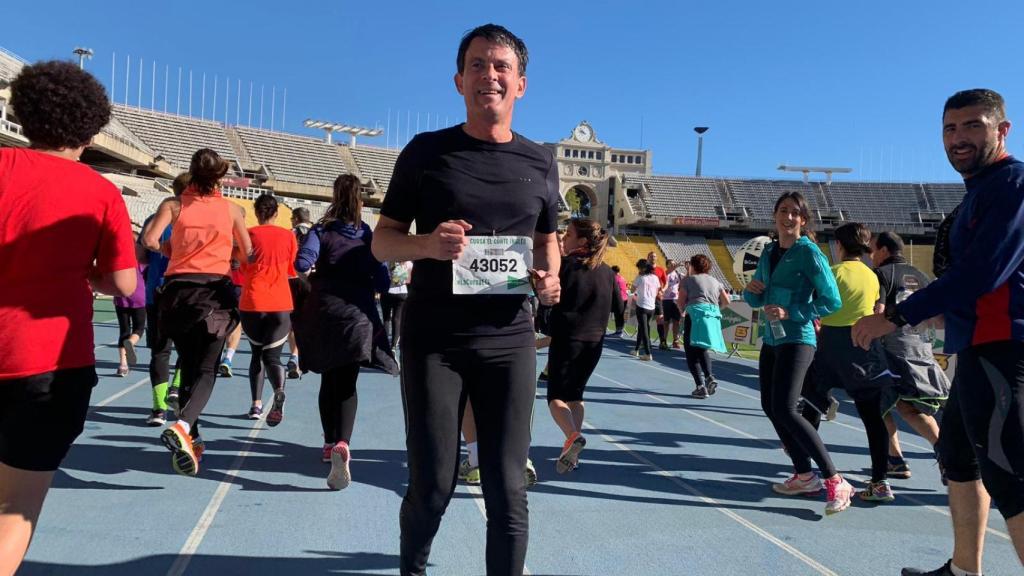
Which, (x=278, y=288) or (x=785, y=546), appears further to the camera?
(x=278, y=288)

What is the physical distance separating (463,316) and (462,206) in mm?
352

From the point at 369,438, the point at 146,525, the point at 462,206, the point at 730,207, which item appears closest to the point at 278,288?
the point at 369,438

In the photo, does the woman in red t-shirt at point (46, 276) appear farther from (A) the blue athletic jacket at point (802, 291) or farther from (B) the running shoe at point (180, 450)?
(A) the blue athletic jacket at point (802, 291)

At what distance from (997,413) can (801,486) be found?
2.18 m

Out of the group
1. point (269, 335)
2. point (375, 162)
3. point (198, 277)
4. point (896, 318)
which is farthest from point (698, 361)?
point (375, 162)

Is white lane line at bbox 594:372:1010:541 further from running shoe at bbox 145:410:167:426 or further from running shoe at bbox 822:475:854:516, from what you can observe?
running shoe at bbox 145:410:167:426

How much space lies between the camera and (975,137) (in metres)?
2.67

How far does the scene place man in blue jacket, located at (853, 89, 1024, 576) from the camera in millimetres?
2455

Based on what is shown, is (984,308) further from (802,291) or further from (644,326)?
(644,326)

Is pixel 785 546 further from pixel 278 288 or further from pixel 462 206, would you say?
pixel 278 288

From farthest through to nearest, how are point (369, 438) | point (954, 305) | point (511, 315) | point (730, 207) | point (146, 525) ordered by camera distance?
point (730, 207) → point (369, 438) → point (146, 525) → point (954, 305) → point (511, 315)

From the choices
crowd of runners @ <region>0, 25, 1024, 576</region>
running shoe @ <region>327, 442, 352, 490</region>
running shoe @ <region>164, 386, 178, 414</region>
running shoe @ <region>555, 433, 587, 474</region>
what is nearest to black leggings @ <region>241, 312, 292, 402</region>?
running shoe @ <region>164, 386, 178, 414</region>

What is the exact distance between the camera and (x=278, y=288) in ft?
18.9

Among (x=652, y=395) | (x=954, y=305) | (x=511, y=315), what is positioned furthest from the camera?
(x=652, y=395)
